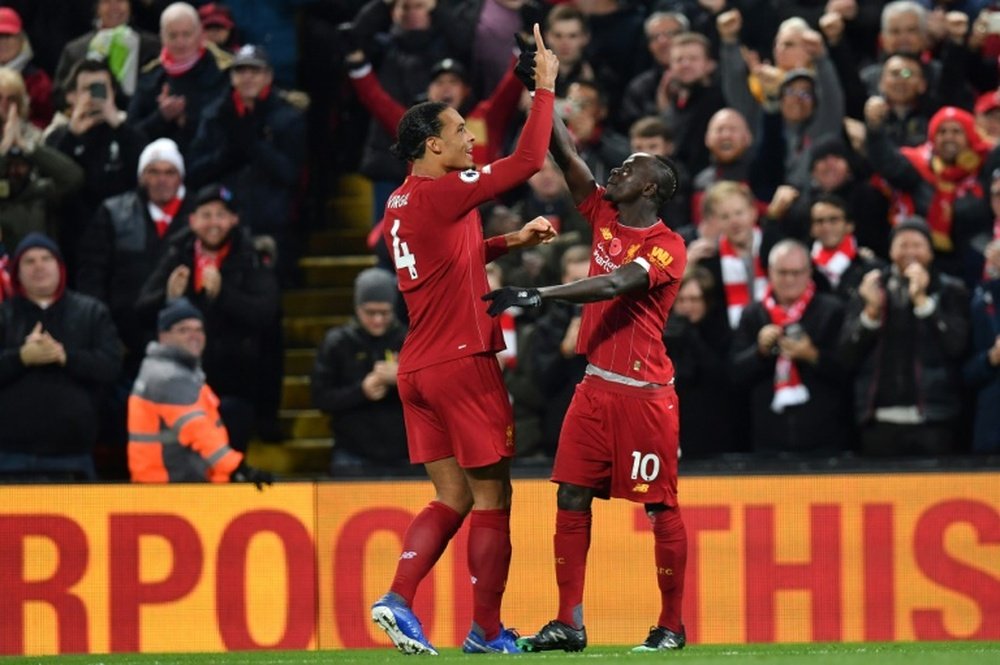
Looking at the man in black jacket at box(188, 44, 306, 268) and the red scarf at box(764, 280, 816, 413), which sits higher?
the man in black jacket at box(188, 44, 306, 268)

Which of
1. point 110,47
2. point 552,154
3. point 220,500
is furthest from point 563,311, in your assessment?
point 110,47

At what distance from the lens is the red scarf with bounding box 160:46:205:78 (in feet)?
48.7

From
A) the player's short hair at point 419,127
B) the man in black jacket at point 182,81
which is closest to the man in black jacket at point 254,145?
the man in black jacket at point 182,81

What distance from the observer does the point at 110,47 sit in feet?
50.6

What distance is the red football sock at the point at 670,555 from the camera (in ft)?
31.2

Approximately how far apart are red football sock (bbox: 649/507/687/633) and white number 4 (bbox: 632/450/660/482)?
23cm

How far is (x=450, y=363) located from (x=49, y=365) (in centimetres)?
443

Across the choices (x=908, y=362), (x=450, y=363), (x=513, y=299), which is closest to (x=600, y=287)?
(x=513, y=299)

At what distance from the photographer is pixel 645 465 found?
30.9 feet

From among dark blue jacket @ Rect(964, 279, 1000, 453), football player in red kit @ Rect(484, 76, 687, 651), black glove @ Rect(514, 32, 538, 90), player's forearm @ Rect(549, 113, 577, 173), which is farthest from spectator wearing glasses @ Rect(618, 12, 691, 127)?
black glove @ Rect(514, 32, 538, 90)

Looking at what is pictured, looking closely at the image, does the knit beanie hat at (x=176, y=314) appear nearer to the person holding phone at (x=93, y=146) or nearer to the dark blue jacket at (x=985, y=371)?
the person holding phone at (x=93, y=146)

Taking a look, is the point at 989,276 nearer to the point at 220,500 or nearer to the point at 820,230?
the point at 820,230

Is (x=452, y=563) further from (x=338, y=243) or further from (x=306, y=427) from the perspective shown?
(x=338, y=243)

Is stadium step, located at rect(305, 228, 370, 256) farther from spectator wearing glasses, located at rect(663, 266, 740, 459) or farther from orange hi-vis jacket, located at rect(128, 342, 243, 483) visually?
spectator wearing glasses, located at rect(663, 266, 740, 459)
